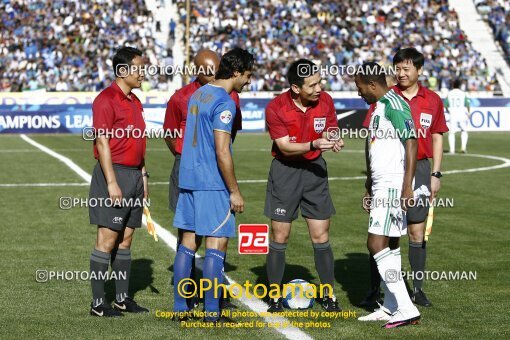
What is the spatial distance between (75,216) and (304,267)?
5877mm

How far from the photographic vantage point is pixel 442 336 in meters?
7.85

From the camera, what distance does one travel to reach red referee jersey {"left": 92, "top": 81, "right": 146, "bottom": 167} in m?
8.41

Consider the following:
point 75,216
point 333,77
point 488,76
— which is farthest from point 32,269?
point 488,76

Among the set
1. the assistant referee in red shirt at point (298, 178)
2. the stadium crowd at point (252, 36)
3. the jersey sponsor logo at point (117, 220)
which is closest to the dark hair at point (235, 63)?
the assistant referee in red shirt at point (298, 178)

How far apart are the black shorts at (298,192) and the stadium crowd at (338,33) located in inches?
1483

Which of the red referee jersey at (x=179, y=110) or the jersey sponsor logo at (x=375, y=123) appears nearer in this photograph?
the jersey sponsor logo at (x=375, y=123)

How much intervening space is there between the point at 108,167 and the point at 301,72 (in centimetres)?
202

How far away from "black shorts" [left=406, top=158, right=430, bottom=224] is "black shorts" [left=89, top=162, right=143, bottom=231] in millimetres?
2731

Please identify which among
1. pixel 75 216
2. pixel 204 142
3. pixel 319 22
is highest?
pixel 319 22

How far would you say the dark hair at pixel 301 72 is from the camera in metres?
8.71

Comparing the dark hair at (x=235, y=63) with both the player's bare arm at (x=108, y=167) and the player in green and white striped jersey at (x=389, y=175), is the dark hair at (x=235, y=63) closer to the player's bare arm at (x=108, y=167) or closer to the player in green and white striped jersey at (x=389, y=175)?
the player in green and white striped jersey at (x=389, y=175)

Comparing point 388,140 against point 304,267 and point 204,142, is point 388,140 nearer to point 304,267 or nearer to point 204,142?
point 204,142

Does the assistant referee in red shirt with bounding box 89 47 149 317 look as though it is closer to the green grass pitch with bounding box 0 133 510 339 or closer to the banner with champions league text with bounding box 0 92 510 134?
the green grass pitch with bounding box 0 133 510 339

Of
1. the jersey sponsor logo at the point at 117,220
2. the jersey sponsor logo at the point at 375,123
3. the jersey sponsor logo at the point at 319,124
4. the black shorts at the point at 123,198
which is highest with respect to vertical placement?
the jersey sponsor logo at the point at 375,123
